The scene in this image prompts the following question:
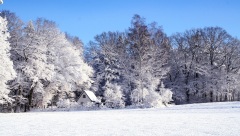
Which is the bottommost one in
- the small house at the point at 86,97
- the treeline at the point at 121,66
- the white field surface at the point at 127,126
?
the white field surface at the point at 127,126

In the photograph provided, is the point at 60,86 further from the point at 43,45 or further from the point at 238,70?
the point at 238,70

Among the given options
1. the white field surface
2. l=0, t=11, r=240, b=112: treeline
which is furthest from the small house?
the white field surface

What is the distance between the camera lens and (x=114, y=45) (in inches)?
2312

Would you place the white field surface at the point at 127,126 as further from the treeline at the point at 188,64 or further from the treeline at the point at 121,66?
the treeline at the point at 188,64

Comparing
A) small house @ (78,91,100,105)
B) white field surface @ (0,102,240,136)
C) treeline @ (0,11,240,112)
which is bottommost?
white field surface @ (0,102,240,136)

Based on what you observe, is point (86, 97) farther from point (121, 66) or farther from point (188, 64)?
point (188, 64)

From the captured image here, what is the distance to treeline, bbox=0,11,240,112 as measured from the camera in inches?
1639

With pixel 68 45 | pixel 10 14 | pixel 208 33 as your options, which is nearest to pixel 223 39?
pixel 208 33

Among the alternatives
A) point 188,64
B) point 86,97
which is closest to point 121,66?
point 86,97

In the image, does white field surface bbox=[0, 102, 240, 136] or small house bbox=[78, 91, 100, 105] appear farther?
small house bbox=[78, 91, 100, 105]

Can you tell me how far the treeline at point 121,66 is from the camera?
41.6m

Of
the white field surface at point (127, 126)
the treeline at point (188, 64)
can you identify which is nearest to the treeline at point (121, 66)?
the treeline at point (188, 64)

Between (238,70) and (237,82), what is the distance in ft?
9.50

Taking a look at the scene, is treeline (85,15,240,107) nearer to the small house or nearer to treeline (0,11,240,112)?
treeline (0,11,240,112)
